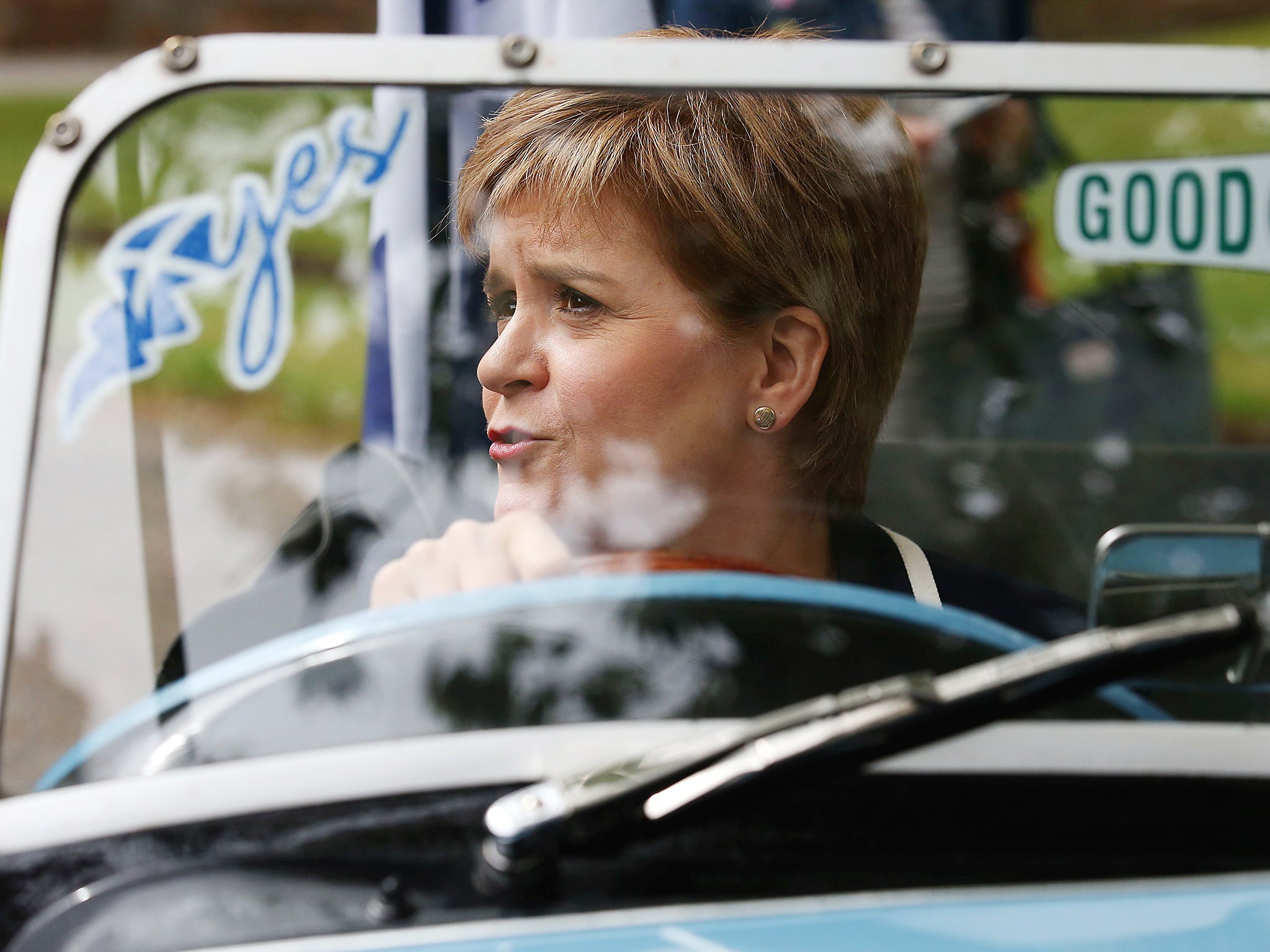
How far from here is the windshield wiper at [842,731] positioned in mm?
1050

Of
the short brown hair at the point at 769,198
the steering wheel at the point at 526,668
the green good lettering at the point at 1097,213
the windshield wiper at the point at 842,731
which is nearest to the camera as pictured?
the windshield wiper at the point at 842,731

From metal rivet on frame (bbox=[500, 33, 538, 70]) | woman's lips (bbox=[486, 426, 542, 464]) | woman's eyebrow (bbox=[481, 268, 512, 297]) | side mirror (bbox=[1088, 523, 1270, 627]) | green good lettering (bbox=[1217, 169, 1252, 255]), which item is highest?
metal rivet on frame (bbox=[500, 33, 538, 70])

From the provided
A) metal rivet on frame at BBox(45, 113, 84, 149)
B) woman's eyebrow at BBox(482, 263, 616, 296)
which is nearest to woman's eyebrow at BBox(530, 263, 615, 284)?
woman's eyebrow at BBox(482, 263, 616, 296)

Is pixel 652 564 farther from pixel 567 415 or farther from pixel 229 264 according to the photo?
pixel 229 264

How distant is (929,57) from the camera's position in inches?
52.4

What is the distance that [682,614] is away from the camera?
1235mm

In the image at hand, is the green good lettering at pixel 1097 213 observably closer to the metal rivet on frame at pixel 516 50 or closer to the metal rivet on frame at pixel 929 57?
the metal rivet on frame at pixel 929 57

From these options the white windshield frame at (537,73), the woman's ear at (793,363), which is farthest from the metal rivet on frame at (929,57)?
the woman's ear at (793,363)

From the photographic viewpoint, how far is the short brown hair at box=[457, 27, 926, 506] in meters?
1.41

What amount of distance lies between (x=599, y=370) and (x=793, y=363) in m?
0.24

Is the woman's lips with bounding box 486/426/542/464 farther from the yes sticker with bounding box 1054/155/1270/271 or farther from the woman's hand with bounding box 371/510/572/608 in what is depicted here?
the yes sticker with bounding box 1054/155/1270/271

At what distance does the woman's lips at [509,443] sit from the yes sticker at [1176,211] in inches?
28.2

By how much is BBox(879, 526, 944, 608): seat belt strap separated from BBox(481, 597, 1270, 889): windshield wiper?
26 cm

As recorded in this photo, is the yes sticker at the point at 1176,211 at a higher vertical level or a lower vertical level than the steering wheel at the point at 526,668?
higher
